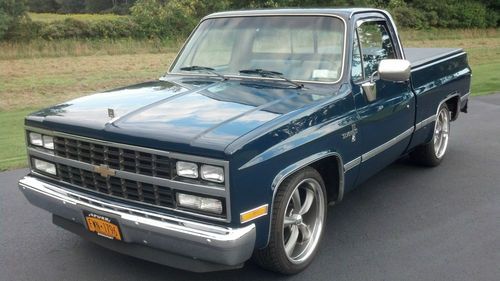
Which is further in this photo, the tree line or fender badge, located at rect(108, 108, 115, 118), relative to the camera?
the tree line

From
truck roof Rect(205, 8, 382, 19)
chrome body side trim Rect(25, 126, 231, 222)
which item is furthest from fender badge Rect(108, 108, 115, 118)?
truck roof Rect(205, 8, 382, 19)

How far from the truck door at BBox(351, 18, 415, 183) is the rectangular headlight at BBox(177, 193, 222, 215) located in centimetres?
163

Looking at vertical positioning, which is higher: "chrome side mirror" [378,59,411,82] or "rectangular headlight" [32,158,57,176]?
"chrome side mirror" [378,59,411,82]

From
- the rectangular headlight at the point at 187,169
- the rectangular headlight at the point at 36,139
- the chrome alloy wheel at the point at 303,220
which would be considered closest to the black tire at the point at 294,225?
the chrome alloy wheel at the point at 303,220

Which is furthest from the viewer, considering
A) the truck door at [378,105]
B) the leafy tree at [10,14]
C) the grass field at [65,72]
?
the leafy tree at [10,14]

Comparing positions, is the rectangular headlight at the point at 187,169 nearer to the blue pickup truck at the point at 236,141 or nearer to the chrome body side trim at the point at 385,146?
the blue pickup truck at the point at 236,141

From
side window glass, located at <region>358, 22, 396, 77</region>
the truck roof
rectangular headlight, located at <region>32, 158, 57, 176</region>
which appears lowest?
rectangular headlight, located at <region>32, 158, 57, 176</region>

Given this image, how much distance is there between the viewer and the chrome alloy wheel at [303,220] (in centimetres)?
388

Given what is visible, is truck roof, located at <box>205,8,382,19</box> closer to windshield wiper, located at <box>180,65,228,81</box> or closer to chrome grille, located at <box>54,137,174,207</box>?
windshield wiper, located at <box>180,65,228,81</box>

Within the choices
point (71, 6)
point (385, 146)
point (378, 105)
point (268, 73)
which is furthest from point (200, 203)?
point (71, 6)

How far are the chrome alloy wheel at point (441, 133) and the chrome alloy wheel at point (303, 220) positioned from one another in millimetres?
2856

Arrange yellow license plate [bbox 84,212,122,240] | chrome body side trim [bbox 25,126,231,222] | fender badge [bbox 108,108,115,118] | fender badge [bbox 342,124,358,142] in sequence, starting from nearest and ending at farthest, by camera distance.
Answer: chrome body side trim [bbox 25,126,231,222] → yellow license plate [bbox 84,212,122,240] → fender badge [bbox 108,108,115,118] → fender badge [bbox 342,124,358,142]

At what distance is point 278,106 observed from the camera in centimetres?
380

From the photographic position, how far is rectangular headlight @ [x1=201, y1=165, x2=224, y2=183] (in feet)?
10.4
